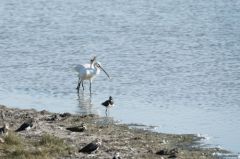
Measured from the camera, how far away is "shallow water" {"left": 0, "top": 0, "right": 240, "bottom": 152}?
18.9m

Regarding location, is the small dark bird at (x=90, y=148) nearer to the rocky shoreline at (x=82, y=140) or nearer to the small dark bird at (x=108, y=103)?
the rocky shoreline at (x=82, y=140)

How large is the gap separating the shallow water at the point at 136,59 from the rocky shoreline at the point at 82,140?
81 centimetres

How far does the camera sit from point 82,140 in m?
14.2

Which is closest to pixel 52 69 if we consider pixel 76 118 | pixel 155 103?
pixel 155 103

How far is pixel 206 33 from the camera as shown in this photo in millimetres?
32000

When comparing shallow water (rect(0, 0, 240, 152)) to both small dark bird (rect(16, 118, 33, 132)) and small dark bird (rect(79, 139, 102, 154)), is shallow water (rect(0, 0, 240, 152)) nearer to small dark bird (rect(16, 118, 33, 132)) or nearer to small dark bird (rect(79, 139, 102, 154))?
small dark bird (rect(79, 139, 102, 154))

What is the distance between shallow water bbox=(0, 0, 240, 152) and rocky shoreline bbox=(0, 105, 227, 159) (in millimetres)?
→ 806

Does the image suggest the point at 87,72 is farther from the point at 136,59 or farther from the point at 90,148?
the point at 90,148

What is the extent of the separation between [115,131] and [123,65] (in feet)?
31.4

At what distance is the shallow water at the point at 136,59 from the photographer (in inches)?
746

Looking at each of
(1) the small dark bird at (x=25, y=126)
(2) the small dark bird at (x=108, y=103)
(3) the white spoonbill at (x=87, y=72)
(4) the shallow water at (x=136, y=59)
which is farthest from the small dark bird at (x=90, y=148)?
(3) the white spoonbill at (x=87, y=72)

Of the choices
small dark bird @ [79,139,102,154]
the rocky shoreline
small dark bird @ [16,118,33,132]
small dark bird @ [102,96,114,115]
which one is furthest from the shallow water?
small dark bird @ [16,118,33,132]

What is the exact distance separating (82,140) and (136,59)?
40.8ft

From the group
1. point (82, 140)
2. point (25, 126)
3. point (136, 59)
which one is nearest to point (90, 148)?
point (82, 140)
